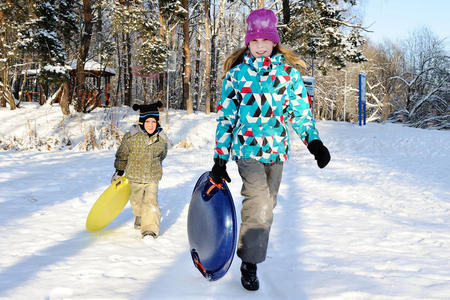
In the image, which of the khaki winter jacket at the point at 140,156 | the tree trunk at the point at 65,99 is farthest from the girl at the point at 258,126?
the tree trunk at the point at 65,99

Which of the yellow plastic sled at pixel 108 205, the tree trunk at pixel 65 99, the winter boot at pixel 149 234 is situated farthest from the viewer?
the tree trunk at pixel 65 99

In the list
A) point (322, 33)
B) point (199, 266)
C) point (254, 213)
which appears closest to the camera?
point (254, 213)

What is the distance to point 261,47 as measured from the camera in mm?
2344

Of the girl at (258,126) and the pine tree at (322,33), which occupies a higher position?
the pine tree at (322,33)

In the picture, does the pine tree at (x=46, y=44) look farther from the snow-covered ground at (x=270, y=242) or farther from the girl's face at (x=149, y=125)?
the girl's face at (x=149, y=125)

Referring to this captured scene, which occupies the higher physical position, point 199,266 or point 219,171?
point 219,171

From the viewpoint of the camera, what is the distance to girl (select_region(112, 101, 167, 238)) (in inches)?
133

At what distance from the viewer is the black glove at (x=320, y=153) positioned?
2.12m

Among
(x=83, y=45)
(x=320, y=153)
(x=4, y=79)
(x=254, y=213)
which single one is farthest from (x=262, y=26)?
(x=4, y=79)

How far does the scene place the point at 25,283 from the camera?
2.16 meters

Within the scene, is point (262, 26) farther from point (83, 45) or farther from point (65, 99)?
point (83, 45)

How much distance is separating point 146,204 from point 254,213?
1464 mm

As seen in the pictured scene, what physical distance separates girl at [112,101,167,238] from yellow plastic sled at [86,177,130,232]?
0.25 meters

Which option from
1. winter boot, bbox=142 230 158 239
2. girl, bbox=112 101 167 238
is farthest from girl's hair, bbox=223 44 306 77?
winter boot, bbox=142 230 158 239
